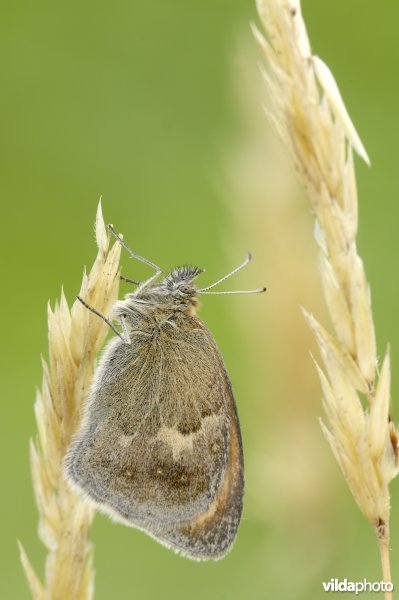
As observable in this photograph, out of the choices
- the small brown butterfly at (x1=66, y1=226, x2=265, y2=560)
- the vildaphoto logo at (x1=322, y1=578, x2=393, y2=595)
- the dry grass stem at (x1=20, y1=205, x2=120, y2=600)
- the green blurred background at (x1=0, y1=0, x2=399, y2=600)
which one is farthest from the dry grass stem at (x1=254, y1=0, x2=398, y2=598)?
the green blurred background at (x1=0, y1=0, x2=399, y2=600)

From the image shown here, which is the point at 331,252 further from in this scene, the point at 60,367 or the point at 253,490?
the point at 253,490

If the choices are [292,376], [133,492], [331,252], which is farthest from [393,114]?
[331,252]

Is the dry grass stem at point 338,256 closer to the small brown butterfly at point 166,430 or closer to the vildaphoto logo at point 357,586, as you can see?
the vildaphoto logo at point 357,586

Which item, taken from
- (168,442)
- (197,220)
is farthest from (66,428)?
(197,220)

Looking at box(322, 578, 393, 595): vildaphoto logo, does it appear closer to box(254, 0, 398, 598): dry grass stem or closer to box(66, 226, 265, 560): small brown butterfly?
box(254, 0, 398, 598): dry grass stem

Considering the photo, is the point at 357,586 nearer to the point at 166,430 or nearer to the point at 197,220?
the point at 166,430

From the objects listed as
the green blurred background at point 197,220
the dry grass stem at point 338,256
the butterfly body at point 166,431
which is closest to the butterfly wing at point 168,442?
the butterfly body at point 166,431
